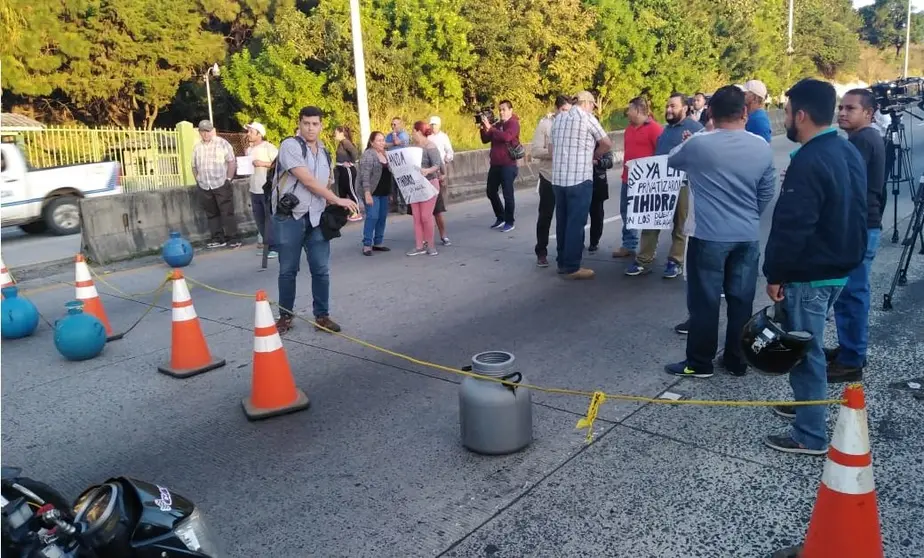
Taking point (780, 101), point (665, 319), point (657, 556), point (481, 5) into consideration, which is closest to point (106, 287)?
point (665, 319)

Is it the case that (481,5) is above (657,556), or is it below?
above

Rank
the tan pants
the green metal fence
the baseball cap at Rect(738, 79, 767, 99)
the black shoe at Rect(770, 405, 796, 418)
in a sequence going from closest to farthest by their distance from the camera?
the black shoe at Rect(770, 405, 796, 418) < the baseball cap at Rect(738, 79, 767, 99) < the tan pants < the green metal fence

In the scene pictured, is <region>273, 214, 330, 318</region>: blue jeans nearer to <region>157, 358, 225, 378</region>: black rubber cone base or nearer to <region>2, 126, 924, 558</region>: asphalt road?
<region>2, 126, 924, 558</region>: asphalt road

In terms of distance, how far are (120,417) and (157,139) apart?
1513 centimetres

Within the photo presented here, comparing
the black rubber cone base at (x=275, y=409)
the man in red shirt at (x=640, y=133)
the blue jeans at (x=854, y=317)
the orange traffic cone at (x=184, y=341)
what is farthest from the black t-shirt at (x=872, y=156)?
the orange traffic cone at (x=184, y=341)

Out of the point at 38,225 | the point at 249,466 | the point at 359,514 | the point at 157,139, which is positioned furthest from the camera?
the point at 157,139

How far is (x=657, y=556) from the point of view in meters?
3.33

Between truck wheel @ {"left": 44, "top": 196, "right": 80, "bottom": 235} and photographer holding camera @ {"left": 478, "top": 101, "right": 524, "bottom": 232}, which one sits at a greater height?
photographer holding camera @ {"left": 478, "top": 101, "right": 524, "bottom": 232}

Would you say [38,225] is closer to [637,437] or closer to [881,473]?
[637,437]

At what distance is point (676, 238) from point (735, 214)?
3.45 meters

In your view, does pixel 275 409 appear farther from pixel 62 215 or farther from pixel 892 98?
pixel 62 215

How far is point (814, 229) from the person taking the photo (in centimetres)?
395

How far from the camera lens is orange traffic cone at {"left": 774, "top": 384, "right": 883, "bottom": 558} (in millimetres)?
2799

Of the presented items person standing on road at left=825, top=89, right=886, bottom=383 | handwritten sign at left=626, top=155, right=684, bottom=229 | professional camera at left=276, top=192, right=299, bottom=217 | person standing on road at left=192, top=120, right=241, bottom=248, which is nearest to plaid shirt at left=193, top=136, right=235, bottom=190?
person standing on road at left=192, top=120, right=241, bottom=248
